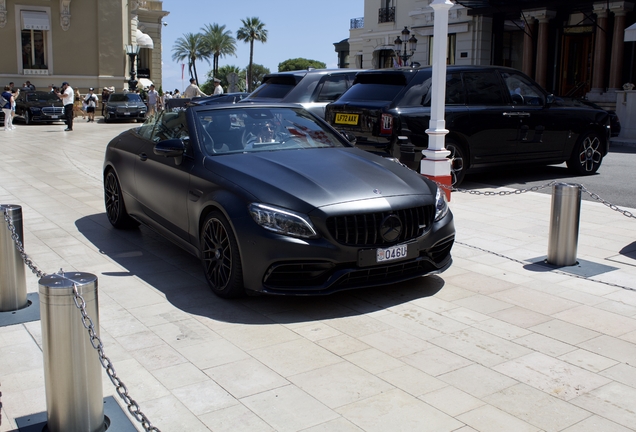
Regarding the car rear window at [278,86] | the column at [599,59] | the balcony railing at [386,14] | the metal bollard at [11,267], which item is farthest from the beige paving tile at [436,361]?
the balcony railing at [386,14]

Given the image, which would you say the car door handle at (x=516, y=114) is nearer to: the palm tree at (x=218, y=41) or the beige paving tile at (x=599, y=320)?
the beige paving tile at (x=599, y=320)

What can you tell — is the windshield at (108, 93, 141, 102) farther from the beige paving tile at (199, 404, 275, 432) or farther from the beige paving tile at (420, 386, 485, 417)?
the beige paving tile at (420, 386, 485, 417)

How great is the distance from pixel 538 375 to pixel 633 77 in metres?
26.1

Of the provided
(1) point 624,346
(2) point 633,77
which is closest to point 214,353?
(1) point 624,346

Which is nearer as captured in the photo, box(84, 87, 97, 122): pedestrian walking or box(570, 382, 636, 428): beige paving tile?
box(570, 382, 636, 428): beige paving tile

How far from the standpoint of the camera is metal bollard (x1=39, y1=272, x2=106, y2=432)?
3266 millimetres

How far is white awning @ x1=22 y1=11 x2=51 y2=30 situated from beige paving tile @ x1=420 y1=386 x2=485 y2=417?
39.0 metres

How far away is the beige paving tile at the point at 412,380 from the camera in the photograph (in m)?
3.96

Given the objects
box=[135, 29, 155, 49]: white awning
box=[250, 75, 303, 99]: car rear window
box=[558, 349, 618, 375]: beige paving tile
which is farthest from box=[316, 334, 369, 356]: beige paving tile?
box=[135, 29, 155, 49]: white awning

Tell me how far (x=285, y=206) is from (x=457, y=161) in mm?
5989

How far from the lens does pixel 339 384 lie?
13.2ft

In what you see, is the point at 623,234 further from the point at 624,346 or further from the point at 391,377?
the point at 391,377

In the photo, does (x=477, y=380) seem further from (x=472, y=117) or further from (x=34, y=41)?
(x=34, y=41)

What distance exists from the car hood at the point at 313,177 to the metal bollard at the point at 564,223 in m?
1.40
